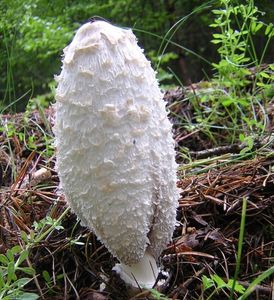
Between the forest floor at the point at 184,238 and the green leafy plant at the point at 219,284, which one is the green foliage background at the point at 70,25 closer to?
the forest floor at the point at 184,238

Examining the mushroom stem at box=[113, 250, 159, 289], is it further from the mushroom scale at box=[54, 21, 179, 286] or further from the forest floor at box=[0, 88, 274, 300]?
the mushroom scale at box=[54, 21, 179, 286]

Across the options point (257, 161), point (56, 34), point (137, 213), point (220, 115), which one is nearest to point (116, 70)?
point (137, 213)

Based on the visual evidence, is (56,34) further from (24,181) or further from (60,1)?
(24,181)

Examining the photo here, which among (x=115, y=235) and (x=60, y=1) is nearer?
(x=115, y=235)

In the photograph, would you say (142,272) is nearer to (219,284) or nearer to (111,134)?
(219,284)

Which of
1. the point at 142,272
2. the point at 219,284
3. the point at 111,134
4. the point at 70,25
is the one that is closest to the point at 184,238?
the point at 142,272

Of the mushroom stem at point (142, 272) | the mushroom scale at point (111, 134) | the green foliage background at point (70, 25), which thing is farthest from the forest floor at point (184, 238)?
the green foliage background at point (70, 25)

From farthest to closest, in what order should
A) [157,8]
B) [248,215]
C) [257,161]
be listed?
1. [157,8]
2. [257,161]
3. [248,215]
